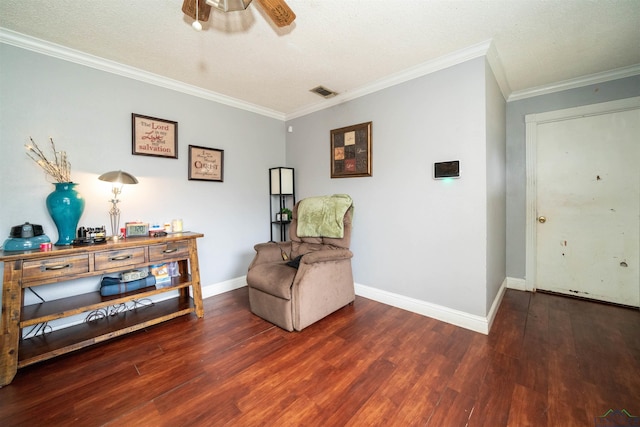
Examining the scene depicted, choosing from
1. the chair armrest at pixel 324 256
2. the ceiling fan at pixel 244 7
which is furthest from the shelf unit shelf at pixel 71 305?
the ceiling fan at pixel 244 7

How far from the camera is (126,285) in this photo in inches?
85.7

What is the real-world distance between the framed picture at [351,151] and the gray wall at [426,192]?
75mm

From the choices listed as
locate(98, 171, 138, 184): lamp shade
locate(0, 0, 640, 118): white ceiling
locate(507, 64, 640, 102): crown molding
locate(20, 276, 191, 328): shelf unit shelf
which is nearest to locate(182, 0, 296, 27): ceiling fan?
locate(0, 0, 640, 118): white ceiling

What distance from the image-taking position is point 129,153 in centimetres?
242

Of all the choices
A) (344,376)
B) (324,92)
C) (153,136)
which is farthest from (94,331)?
(324,92)

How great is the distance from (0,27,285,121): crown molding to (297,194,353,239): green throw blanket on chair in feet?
5.50

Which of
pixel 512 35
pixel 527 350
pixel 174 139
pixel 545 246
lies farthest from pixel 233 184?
pixel 545 246

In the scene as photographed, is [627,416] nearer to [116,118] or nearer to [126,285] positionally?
[126,285]

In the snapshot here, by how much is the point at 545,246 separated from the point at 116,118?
4868mm

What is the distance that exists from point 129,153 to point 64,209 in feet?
2.53

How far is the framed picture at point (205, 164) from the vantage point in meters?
2.84

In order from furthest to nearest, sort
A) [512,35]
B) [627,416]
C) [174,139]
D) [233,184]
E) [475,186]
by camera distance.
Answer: [233,184]
[174,139]
[475,186]
[512,35]
[627,416]

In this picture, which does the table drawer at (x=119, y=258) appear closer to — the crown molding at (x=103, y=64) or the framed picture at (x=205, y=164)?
the framed picture at (x=205, y=164)

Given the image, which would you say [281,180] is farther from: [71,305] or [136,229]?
[71,305]
